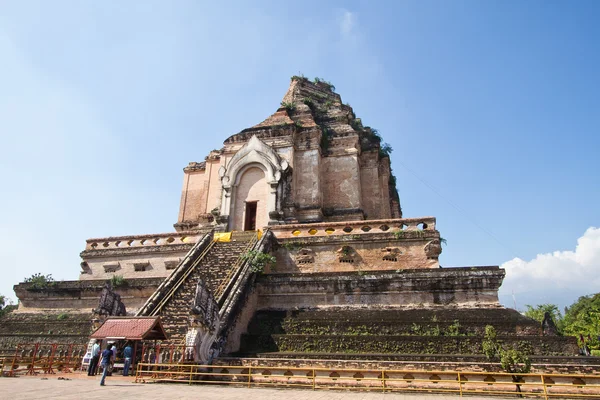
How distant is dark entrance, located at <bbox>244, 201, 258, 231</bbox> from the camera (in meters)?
22.0

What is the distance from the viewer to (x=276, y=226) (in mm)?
18578

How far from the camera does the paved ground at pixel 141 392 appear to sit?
7.46m

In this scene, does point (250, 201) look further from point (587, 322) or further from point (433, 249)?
point (587, 322)

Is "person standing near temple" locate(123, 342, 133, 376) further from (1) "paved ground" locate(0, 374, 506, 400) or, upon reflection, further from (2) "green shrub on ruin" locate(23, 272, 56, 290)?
(2) "green shrub on ruin" locate(23, 272, 56, 290)

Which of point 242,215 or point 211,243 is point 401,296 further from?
point 242,215

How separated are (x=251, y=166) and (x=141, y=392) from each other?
15777mm

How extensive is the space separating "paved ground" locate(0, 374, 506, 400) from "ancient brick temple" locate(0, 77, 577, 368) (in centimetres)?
193

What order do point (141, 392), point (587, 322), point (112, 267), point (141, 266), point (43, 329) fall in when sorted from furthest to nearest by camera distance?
point (587, 322) < point (112, 267) < point (141, 266) < point (43, 329) < point (141, 392)

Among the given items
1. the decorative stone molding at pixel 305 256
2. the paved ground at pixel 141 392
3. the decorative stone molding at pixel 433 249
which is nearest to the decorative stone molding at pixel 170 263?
the decorative stone molding at pixel 305 256

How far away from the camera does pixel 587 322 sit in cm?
4669

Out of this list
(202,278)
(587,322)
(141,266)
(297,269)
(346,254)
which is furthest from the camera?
(587,322)

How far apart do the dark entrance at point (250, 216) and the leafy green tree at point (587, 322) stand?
2031 cm

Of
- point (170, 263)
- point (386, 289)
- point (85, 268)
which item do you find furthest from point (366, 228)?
point (85, 268)

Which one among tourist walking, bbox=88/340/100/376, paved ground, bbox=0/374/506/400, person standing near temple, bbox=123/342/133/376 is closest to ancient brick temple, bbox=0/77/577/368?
person standing near temple, bbox=123/342/133/376
